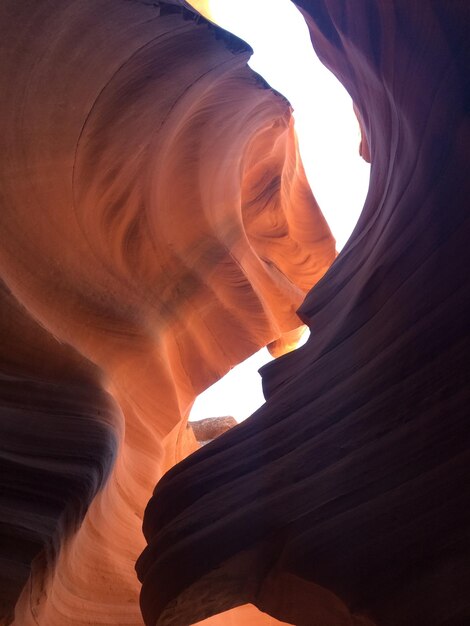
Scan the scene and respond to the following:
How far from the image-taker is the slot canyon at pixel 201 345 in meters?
1.56

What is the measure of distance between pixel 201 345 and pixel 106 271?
1358 mm

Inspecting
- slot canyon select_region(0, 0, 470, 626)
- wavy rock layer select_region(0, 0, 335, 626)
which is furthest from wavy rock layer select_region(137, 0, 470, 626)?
wavy rock layer select_region(0, 0, 335, 626)

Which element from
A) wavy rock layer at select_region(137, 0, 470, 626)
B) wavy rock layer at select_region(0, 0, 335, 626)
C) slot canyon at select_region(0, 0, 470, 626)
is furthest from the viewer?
wavy rock layer at select_region(0, 0, 335, 626)

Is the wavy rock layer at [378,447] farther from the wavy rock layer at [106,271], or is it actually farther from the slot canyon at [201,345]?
the wavy rock layer at [106,271]

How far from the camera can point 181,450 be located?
Result: 536 centimetres

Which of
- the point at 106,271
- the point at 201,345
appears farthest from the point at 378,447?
the point at 201,345

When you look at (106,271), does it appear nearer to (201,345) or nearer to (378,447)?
(201,345)

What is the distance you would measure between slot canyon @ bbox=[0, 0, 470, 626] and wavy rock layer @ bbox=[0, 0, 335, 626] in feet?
0.04

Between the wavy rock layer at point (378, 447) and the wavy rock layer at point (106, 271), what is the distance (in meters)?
0.49

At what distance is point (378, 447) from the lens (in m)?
1.66

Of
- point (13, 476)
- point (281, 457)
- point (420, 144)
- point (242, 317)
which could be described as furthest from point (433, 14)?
point (242, 317)

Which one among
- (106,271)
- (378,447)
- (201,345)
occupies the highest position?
(378,447)

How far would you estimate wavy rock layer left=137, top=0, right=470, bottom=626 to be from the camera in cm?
143

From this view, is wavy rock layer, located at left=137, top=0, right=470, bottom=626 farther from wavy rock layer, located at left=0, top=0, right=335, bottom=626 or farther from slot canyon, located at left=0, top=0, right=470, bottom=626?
wavy rock layer, located at left=0, top=0, right=335, bottom=626
